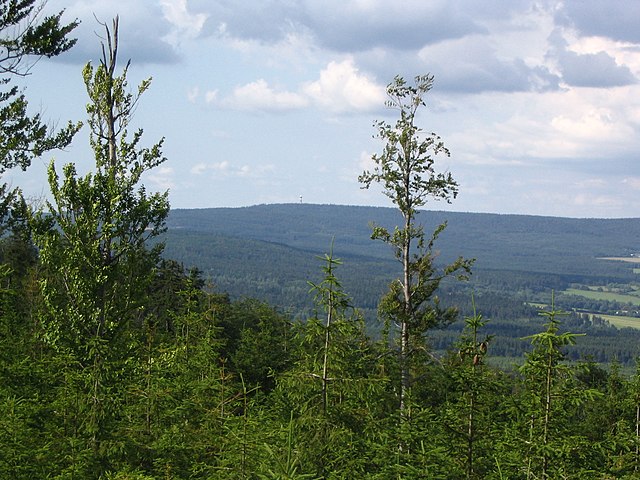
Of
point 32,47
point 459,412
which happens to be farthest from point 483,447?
point 32,47

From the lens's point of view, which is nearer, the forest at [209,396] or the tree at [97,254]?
the forest at [209,396]

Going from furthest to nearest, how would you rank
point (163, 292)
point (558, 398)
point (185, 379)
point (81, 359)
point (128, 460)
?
point (163, 292), point (185, 379), point (81, 359), point (128, 460), point (558, 398)

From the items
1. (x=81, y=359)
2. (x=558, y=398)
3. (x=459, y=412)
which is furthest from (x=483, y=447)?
(x=81, y=359)

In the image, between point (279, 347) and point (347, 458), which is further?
point (279, 347)

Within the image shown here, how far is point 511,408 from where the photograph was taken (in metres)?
13.0

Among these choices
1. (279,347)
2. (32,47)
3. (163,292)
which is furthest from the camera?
(163,292)

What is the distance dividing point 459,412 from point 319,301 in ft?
11.4

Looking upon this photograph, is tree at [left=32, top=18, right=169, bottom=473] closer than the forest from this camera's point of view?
No

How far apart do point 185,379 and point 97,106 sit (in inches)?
331

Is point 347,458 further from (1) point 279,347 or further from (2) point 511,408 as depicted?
(1) point 279,347

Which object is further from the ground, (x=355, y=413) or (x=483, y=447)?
(x=355, y=413)

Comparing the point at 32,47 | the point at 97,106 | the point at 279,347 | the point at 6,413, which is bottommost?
the point at 279,347

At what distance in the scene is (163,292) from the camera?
59281 millimetres

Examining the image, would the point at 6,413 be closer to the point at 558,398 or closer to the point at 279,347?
the point at 558,398
